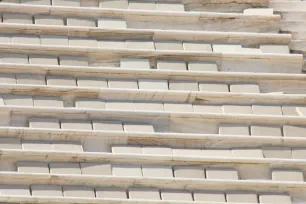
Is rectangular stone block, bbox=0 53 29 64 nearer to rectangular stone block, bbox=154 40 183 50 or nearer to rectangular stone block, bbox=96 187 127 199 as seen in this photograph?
rectangular stone block, bbox=154 40 183 50

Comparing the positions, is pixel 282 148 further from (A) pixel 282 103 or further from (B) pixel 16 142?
(B) pixel 16 142

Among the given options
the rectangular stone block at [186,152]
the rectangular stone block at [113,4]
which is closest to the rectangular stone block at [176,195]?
the rectangular stone block at [186,152]

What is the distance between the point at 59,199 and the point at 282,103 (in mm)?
3515

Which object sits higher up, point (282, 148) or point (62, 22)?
point (62, 22)

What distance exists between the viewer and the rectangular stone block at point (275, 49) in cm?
2655

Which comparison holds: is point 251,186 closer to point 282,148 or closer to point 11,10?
point 282,148

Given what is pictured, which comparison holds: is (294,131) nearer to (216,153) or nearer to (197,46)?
(216,153)

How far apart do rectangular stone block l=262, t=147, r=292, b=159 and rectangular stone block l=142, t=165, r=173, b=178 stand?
1.31 meters

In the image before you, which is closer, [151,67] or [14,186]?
[14,186]

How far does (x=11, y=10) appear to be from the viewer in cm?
2625

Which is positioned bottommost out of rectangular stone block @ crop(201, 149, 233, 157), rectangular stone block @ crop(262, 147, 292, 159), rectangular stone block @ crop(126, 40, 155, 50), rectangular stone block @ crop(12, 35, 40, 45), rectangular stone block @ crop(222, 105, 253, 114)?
rectangular stone block @ crop(262, 147, 292, 159)

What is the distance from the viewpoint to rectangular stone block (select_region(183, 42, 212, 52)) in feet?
86.4

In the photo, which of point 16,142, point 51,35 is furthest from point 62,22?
point 16,142

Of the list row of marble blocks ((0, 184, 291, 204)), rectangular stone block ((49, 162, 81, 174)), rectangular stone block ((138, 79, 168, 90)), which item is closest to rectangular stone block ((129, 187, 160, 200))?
row of marble blocks ((0, 184, 291, 204))
